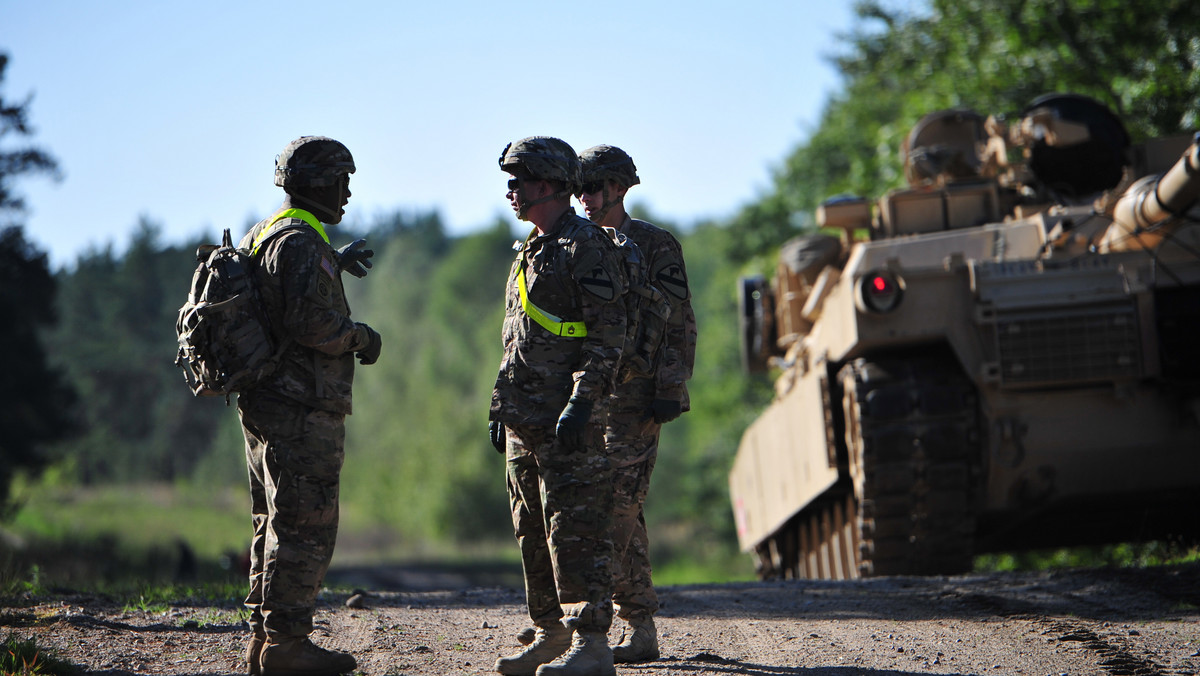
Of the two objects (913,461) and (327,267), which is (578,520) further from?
(913,461)

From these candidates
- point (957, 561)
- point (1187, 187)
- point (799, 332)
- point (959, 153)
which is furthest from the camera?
point (799, 332)

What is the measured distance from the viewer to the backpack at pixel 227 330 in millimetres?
4902

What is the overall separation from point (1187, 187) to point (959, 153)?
321cm

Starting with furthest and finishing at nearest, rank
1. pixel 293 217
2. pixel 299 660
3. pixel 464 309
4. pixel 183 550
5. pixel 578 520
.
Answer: pixel 464 309 → pixel 183 550 → pixel 293 217 → pixel 578 520 → pixel 299 660

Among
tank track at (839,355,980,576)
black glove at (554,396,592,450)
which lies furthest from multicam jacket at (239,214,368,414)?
tank track at (839,355,980,576)

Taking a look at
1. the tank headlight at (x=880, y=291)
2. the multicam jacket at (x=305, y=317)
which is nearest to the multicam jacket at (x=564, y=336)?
the multicam jacket at (x=305, y=317)

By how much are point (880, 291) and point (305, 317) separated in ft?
17.6

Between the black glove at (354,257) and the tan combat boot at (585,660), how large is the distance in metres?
1.63

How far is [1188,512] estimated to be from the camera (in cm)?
1098

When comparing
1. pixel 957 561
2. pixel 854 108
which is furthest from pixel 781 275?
pixel 854 108

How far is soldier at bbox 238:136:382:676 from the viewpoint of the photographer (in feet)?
15.9

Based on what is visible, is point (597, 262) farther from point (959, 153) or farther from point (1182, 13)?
point (1182, 13)

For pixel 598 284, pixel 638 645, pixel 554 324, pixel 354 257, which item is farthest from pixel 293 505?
pixel 638 645

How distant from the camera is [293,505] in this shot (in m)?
4.89
